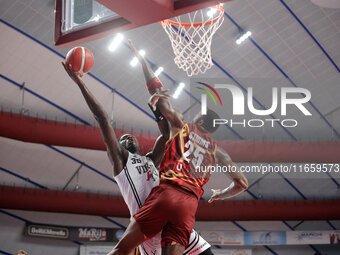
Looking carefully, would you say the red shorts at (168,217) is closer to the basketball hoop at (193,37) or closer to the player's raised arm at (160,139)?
the player's raised arm at (160,139)

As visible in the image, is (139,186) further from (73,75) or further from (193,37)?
(193,37)

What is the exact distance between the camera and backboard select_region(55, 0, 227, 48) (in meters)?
6.57

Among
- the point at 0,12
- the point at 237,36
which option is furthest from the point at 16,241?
the point at 237,36

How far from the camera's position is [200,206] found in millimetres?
21234

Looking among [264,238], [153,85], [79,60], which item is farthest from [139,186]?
[264,238]

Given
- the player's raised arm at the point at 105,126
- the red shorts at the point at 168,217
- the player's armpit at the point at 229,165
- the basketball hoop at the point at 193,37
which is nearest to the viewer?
the red shorts at the point at 168,217

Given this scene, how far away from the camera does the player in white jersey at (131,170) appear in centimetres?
609

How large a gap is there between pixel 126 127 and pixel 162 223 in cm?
1533

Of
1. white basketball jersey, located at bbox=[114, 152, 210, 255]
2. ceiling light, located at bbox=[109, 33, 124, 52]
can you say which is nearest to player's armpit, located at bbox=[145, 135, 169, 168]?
white basketball jersey, located at bbox=[114, 152, 210, 255]

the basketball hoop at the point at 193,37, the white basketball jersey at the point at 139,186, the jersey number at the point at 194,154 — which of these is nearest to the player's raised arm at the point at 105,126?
A: the white basketball jersey at the point at 139,186

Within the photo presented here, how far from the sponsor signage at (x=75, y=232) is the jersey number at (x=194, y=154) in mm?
17686

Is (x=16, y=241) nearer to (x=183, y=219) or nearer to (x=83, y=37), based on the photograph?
(x=83, y=37)

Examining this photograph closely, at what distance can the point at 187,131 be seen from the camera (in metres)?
5.67

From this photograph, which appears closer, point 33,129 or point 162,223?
point 162,223
